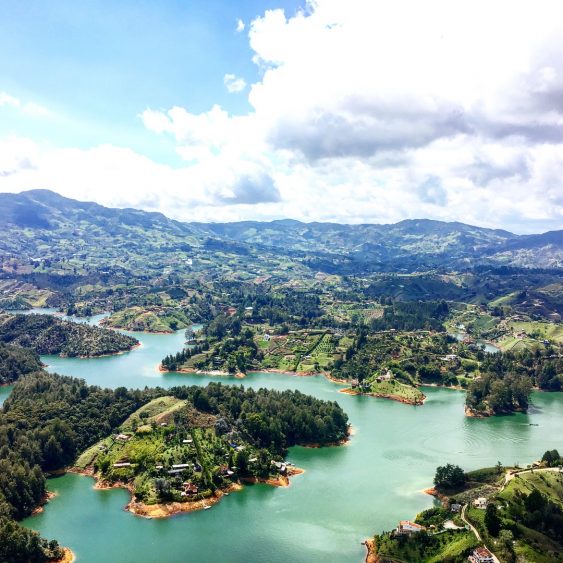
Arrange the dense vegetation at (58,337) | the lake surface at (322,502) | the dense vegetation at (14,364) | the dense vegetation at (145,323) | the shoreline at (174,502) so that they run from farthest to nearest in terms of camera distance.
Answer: the dense vegetation at (145,323), the dense vegetation at (58,337), the dense vegetation at (14,364), the shoreline at (174,502), the lake surface at (322,502)

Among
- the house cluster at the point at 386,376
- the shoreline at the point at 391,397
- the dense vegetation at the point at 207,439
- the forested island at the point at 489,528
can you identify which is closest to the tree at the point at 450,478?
the forested island at the point at 489,528

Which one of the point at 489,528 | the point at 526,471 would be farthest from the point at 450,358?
the point at 489,528

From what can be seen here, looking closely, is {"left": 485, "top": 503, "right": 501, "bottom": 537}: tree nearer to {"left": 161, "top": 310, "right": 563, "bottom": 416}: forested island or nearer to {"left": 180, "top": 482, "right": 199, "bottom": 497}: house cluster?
{"left": 180, "top": 482, "right": 199, "bottom": 497}: house cluster

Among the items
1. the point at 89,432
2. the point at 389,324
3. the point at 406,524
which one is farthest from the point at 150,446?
the point at 389,324

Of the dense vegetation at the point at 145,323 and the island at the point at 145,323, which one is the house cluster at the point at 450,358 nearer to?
the island at the point at 145,323

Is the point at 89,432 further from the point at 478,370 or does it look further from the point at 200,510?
the point at 478,370

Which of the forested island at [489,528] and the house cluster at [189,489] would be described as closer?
the forested island at [489,528]
